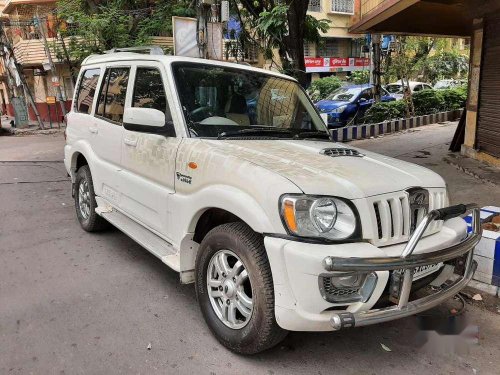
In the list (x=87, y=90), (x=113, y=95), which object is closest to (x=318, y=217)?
(x=113, y=95)

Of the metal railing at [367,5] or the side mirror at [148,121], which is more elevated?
the metal railing at [367,5]

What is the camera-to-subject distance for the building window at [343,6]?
102 ft

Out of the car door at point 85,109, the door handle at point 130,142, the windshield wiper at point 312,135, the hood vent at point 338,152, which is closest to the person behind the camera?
the hood vent at point 338,152

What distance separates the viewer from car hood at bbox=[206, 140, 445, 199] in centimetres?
251

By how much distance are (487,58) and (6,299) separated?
8.85m

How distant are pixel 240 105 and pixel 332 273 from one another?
186 centimetres

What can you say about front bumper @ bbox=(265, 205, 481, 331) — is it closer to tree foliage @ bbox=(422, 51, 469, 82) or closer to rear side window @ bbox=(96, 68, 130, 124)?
rear side window @ bbox=(96, 68, 130, 124)

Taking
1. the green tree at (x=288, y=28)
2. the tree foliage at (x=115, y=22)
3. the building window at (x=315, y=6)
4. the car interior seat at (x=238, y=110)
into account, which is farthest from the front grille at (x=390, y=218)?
the building window at (x=315, y=6)

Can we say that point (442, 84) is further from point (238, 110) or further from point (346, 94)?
point (238, 110)

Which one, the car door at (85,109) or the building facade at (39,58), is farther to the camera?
the building facade at (39,58)

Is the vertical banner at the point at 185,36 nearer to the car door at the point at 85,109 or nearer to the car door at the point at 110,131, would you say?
the car door at the point at 85,109

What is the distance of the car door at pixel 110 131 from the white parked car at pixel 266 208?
0.10 feet

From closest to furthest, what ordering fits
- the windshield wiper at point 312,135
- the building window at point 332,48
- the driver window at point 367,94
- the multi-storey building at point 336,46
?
1. the windshield wiper at point 312,135
2. the driver window at point 367,94
3. the multi-storey building at point 336,46
4. the building window at point 332,48

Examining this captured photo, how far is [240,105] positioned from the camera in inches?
145
